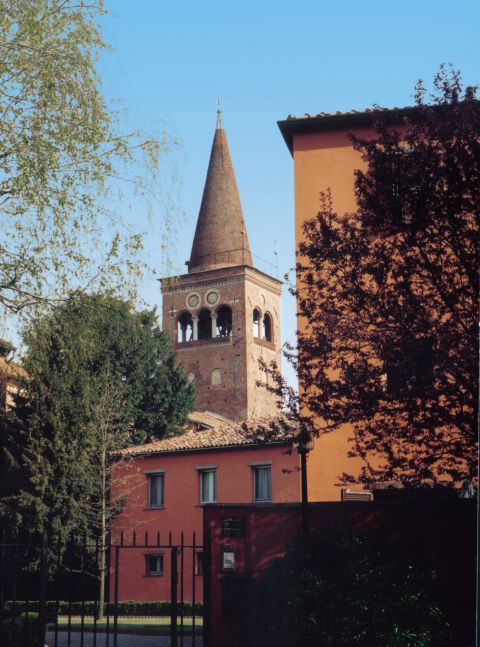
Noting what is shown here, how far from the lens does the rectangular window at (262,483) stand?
30041 millimetres

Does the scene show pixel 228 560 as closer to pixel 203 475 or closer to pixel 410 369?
pixel 410 369

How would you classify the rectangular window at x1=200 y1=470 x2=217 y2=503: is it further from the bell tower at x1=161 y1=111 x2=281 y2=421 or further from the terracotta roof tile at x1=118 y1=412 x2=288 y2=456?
the bell tower at x1=161 y1=111 x2=281 y2=421

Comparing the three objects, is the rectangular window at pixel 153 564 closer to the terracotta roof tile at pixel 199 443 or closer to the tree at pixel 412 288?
the terracotta roof tile at pixel 199 443

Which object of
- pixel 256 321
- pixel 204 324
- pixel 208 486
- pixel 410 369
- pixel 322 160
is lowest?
pixel 208 486

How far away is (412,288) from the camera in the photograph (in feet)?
41.0

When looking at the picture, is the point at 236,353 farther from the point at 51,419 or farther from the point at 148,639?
the point at 148,639

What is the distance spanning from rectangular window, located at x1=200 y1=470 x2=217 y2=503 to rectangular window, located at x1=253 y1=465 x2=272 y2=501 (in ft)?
5.37

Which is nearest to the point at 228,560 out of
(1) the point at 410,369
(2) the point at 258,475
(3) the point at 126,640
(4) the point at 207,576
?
(4) the point at 207,576

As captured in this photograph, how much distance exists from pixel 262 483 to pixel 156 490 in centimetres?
482

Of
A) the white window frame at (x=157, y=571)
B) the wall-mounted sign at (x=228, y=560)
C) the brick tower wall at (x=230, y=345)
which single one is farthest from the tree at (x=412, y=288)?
the brick tower wall at (x=230, y=345)

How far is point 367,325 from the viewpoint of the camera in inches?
485

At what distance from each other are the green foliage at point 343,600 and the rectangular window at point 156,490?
21.3 metres

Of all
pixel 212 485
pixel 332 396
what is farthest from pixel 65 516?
pixel 332 396

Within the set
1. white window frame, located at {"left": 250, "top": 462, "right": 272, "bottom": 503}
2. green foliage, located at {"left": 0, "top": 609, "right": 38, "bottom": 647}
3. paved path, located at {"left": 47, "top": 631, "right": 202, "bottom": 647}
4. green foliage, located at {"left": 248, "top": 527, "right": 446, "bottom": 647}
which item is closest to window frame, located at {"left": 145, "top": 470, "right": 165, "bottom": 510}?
white window frame, located at {"left": 250, "top": 462, "right": 272, "bottom": 503}
